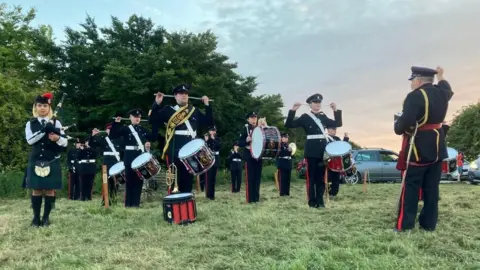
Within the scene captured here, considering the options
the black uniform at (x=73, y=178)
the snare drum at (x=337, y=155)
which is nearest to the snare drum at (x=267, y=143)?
the snare drum at (x=337, y=155)

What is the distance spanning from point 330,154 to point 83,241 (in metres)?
4.17

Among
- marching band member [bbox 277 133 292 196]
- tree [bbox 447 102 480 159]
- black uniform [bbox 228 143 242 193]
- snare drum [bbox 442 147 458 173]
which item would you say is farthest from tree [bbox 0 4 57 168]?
tree [bbox 447 102 480 159]

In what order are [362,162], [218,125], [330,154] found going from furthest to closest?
[218,125] → [362,162] → [330,154]

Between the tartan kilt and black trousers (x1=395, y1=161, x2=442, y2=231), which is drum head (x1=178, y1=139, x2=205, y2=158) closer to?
the tartan kilt

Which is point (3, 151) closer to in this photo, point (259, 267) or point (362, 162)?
point (362, 162)

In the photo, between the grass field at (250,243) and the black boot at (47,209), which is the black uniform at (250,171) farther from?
the black boot at (47,209)

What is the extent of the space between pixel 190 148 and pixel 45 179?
2.12m

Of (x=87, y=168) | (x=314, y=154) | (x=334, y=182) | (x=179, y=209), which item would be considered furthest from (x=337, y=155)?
(x=87, y=168)

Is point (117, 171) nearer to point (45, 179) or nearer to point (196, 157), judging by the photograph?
point (45, 179)

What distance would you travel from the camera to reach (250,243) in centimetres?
476

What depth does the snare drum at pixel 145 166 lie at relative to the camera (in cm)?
880

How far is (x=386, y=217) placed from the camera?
652cm

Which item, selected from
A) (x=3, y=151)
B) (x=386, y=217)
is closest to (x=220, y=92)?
(x=3, y=151)

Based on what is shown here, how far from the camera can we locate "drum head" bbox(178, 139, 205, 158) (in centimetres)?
685
